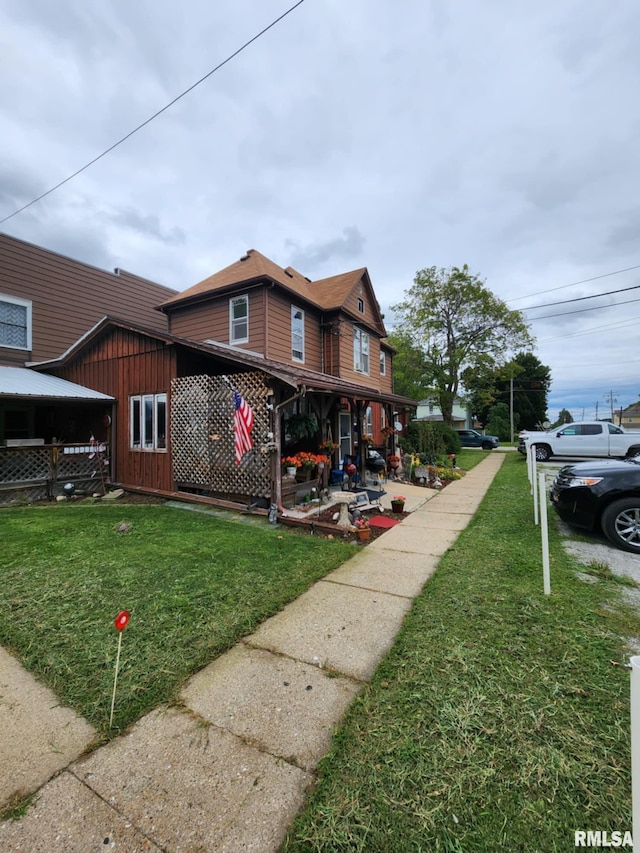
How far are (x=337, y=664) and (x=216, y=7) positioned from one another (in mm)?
8612

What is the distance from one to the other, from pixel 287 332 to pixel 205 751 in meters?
11.0

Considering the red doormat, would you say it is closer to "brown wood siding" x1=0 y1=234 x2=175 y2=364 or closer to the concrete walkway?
the concrete walkway

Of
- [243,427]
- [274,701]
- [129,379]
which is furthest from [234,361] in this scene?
[274,701]

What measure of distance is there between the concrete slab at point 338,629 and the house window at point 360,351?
11.7 meters

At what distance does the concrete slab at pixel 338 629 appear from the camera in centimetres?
291

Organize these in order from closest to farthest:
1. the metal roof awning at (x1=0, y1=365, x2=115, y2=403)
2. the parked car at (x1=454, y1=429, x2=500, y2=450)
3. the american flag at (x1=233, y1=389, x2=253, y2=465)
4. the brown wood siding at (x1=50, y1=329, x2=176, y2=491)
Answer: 1. the american flag at (x1=233, y1=389, x2=253, y2=465)
2. the metal roof awning at (x1=0, y1=365, x2=115, y2=403)
3. the brown wood siding at (x1=50, y1=329, x2=176, y2=491)
4. the parked car at (x1=454, y1=429, x2=500, y2=450)

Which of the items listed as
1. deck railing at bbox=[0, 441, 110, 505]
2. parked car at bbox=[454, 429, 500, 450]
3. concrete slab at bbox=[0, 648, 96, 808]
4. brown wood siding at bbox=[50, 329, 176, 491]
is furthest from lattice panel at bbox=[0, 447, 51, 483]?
parked car at bbox=[454, 429, 500, 450]

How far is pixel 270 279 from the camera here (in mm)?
10586

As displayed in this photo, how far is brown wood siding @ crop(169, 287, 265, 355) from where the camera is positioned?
1098 cm

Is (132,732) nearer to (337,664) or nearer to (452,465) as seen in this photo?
(337,664)

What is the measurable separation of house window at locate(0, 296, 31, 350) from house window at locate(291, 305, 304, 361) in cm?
856


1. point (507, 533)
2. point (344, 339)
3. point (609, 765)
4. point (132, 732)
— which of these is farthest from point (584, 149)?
point (132, 732)

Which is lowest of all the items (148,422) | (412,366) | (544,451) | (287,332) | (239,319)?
(544,451)

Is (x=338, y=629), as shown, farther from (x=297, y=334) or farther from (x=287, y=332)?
(x=297, y=334)
